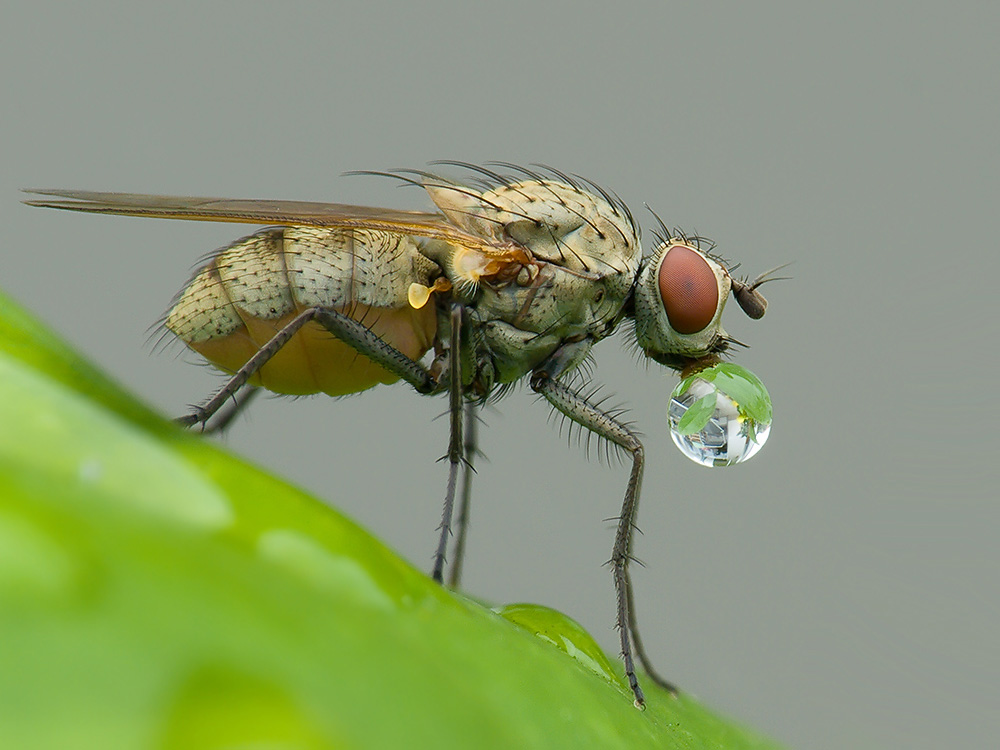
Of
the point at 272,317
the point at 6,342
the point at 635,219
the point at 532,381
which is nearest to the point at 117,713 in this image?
the point at 6,342

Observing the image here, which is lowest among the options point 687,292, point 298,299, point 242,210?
point 298,299

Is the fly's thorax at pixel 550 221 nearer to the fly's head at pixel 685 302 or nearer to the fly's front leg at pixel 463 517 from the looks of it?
the fly's head at pixel 685 302

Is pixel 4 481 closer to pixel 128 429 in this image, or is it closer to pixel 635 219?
pixel 128 429

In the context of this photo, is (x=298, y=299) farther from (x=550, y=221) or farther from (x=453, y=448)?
(x=550, y=221)

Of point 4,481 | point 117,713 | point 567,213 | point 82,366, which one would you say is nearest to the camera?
point 117,713

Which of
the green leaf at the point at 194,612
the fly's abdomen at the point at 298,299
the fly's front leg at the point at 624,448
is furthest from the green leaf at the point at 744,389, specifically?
the green leaf at the point at 194,612

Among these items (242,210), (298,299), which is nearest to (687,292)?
(298,299)
